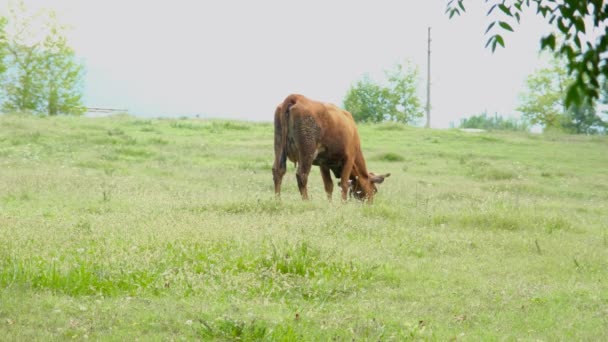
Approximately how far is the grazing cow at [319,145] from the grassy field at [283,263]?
934mm

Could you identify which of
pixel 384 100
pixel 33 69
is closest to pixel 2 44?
pixel 33 69

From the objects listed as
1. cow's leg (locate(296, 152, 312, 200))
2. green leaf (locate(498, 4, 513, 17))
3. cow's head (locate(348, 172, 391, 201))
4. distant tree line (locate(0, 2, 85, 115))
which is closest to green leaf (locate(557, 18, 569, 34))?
green leaf (locate(498, 4, 513, 17))

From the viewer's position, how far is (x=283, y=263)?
8539 mm

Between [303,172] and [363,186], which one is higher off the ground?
[303,172]

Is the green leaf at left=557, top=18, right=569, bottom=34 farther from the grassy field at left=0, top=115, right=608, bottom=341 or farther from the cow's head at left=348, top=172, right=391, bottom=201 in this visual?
the cow's head at left=348, top=172, right=391, bottom=201

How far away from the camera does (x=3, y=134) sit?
26672mm

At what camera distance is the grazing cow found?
49.4 ft

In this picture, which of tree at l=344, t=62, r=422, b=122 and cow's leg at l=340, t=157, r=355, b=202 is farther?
tree at l=344, t=62, r=422, b=122

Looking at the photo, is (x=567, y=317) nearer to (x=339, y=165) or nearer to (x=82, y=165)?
(x=339, y=165)

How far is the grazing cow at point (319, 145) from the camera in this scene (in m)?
15.1

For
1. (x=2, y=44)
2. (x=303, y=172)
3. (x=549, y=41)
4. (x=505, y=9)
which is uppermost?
(x=2, y=44)

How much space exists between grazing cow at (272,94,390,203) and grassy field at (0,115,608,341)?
0.93 metres

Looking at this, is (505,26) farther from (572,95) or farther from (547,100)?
(547,100)

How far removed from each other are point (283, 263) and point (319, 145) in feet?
23.8
